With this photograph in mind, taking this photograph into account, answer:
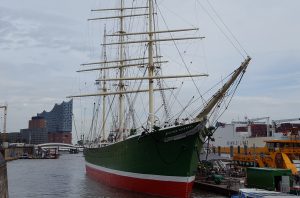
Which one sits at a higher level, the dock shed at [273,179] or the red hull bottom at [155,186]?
the dock shed at [273,179]

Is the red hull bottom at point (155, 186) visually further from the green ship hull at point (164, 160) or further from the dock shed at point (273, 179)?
the dock shed at point (273, 179)

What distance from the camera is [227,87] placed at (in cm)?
3147

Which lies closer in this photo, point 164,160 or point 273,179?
point 273,179

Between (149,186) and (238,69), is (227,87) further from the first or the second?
(149,186)

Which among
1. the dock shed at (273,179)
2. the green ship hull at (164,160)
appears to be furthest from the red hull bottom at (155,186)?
the dock shed at (273,179)

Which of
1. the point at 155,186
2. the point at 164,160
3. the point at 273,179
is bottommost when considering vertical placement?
the point at 155,186

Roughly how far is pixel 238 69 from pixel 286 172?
8158 millimetres

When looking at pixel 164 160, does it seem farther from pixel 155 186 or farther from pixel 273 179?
pixel 273 179

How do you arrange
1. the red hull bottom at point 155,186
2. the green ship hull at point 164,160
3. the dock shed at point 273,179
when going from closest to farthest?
1. the dock shed at point 273,179
2. the red hull bottom at point 155,186
3. the green ship hull at point 164,160

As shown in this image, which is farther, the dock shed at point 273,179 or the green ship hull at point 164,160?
the green ship hull at point 164,160

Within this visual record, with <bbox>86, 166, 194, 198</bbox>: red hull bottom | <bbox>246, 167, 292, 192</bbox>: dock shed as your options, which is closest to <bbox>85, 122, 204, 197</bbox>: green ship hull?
<bbox>86, 166, 194, 198</bbox>: red hull bottom

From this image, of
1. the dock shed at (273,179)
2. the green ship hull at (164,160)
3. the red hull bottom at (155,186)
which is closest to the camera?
the dock shed at (273,179)

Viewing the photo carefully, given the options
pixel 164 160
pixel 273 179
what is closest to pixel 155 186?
pixel 164 160

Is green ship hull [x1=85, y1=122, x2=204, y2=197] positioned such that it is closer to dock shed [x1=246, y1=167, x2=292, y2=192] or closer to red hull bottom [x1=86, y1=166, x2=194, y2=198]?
red hull bottom [x1=86, y1=166, x2=194, y2=198]
